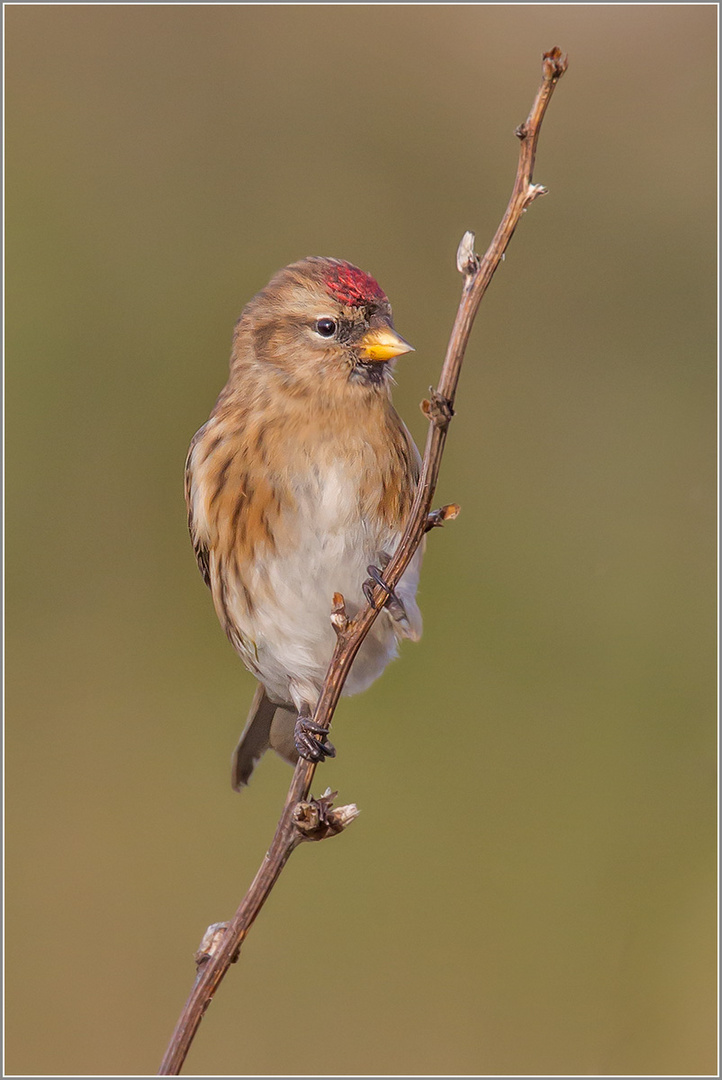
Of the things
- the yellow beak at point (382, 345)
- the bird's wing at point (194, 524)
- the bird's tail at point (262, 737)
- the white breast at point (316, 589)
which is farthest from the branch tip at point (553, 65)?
the bird's tail at point (262, 737)

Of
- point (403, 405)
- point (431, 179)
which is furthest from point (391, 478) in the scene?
point (431, 179)

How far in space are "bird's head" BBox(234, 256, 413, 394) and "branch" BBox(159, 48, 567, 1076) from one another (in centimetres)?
70

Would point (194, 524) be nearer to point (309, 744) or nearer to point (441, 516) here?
point (309, 744)

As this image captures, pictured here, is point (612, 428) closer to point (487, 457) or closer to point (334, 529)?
point (487, 457)

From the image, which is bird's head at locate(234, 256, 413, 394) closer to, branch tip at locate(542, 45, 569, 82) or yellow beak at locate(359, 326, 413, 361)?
yellow beak at locate(359, 326, 413, 361)

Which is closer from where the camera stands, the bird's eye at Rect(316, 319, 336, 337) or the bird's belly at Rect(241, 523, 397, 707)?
the bird's eye at Rect(316, 319, 336, 337)

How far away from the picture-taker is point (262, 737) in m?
3.49

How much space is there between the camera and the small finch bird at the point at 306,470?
2.82m

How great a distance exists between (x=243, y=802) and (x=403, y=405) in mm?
1963

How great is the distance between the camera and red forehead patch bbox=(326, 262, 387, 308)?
2713 millimetres

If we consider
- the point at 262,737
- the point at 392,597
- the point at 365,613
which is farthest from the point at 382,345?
the point at 262,737

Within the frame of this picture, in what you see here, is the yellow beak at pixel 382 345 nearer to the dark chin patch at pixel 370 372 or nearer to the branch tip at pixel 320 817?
the dark chin patch at pixel 370 372

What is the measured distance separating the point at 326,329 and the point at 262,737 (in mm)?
1295

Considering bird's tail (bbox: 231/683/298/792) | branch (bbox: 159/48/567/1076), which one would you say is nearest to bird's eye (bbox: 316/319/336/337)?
branch (bbox: 159/48/567/1076)
